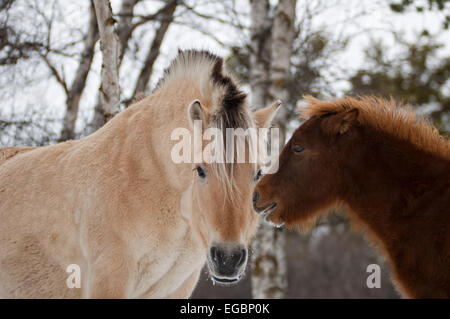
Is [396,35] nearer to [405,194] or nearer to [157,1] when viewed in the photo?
[157,1]

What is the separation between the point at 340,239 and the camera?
25.2 meters

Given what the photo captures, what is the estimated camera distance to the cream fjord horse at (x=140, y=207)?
3.64m

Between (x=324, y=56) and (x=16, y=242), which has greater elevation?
(x=324, y=56)

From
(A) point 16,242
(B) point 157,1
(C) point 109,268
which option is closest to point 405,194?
(C) point 109,268

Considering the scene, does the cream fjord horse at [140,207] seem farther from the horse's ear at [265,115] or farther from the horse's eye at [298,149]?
the horse's eye at [298,149]

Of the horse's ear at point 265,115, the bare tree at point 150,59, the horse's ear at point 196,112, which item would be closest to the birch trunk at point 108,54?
the horse's ear at point 265,115

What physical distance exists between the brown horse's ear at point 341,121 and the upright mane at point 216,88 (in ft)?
3.17

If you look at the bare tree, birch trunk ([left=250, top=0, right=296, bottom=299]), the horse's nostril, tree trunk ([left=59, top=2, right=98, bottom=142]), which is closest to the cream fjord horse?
the horse's nostril

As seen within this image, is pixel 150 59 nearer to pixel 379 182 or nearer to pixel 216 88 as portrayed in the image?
pixel 216 88

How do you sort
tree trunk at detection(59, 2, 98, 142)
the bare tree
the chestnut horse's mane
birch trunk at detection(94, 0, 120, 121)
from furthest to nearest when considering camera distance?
1. the bare tree
2. tree trunk at detection(59, 2, 98, 142)
3. birch trunk at detection(94, 0, 120, 121)
4. the chestnut horse's mane

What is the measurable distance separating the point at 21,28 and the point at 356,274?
1977 centimetres

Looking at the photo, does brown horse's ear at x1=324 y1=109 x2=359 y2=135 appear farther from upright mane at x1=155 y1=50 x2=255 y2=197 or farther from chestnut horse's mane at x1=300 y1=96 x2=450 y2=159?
upright mane at x1=155 y1=50 x2=255 y2=197

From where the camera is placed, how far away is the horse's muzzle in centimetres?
337

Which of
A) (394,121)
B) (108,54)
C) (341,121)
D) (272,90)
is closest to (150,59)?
(272,90)
